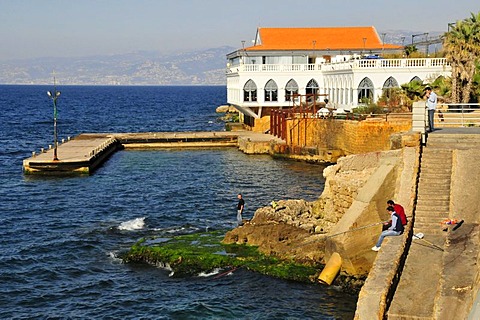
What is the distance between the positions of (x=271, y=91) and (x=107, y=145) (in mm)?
16688

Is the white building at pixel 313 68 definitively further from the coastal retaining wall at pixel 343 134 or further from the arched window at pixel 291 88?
the coastal retaining wall at pixel 343 134

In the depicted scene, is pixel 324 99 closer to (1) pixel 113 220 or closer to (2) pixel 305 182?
(2) pixel 305 182

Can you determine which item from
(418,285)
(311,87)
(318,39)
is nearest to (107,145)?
(311,87)

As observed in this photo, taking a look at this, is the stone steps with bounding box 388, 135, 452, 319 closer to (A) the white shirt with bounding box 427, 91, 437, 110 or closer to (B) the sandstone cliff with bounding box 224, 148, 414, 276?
(B) the sandstone cliff with bounding box 224, 148, 414, 276

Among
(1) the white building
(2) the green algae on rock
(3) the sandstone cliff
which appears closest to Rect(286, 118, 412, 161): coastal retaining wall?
(1) the white building

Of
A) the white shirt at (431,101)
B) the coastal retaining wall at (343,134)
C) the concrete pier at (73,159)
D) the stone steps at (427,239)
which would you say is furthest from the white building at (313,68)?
the stone steps at (427,239)

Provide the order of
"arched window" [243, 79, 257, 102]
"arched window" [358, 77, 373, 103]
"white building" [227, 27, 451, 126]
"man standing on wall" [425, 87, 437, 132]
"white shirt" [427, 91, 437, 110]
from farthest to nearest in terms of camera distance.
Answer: "arched window" [243, 79, 257, 102]
"arched window" [358, 77, 373, 103]
"white building" [227, 27, 451, 126]
"white shirt" [427, 91, 437, 110]
"man standing on wall" [425, 87, 437, 132]

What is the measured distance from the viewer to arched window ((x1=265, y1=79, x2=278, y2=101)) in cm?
6800

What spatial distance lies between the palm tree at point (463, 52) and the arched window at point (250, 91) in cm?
2632

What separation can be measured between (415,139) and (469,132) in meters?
3.91

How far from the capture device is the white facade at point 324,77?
184ft

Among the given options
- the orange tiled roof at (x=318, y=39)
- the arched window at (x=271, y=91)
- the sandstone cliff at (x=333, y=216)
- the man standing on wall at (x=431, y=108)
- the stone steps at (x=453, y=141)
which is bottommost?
the sandstone cliff at (x=333, y=216)

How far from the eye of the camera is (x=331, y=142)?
52.7m

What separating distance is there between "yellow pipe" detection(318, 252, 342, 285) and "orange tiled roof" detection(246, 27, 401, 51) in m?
48.4
